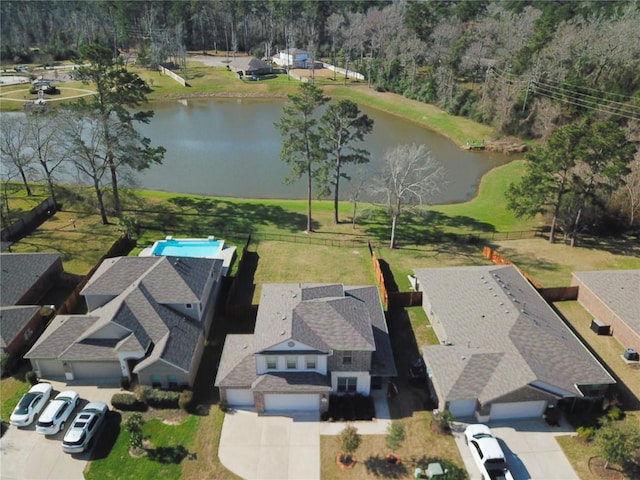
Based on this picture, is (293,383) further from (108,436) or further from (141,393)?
(108,436)

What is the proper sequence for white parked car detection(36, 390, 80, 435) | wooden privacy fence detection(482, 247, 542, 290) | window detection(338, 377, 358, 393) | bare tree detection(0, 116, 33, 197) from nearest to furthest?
white parked car detection(36, 390, 80, 435) < window detection(338, 377, 358, 393) < wooden privacy fence detection(482, 247, 542, 290) < bare tree detection(0, 116, 33, 197)

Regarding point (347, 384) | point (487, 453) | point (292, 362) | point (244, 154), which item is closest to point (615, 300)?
point (487, 453)

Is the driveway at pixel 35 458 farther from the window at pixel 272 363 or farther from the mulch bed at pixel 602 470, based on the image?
the mulch bed at pixel 602 470

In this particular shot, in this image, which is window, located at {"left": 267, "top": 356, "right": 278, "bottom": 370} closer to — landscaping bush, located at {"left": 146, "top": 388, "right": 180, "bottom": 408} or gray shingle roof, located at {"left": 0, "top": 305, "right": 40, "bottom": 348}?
landscaping bush, located at {"left": 146, "top": 388, "right": 180, "bottom": 408}

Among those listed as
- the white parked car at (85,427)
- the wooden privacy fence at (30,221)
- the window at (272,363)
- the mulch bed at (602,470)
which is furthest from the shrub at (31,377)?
the mulch bed at (602,470)

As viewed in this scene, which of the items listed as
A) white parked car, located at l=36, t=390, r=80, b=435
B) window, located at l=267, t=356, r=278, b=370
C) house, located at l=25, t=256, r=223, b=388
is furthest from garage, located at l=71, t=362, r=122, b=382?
window, located at l=267, t=356, r=278, b=370

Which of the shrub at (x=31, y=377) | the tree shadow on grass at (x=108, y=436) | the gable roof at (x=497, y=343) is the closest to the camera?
the tree shadow on grass at (x=108, y=436)
